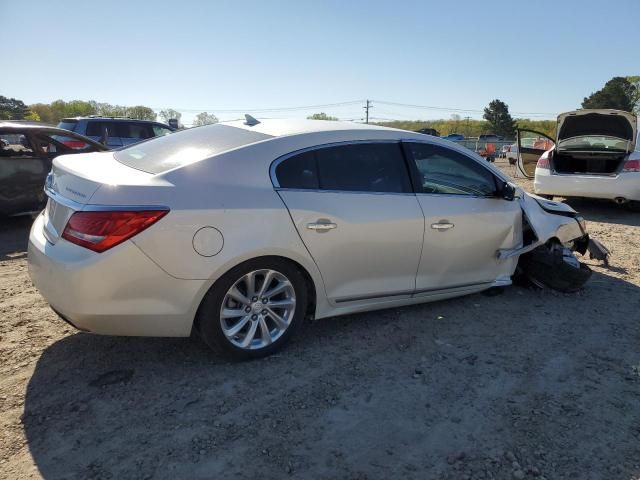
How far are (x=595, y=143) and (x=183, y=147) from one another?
8767 mm

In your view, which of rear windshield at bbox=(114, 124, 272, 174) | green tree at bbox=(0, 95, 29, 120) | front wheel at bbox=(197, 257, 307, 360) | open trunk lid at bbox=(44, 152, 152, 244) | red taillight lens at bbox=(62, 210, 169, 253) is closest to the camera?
red taillight lens at bbox=(62, 210, 169, 253)

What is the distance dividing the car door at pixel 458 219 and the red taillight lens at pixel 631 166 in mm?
5503

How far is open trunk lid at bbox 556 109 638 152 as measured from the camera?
904 cm

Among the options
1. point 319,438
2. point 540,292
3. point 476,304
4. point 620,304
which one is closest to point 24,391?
point 319,438

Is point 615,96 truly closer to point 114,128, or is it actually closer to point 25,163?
point 114,128

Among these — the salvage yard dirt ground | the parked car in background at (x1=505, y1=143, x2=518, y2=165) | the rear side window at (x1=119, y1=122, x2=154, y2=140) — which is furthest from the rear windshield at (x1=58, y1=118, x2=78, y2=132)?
the parked car in background at (x1=505, y1=143, x2=518, y2=165)

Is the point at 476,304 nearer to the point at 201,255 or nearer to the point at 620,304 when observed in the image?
the point at 620,304

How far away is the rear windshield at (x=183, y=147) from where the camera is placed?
128 inches

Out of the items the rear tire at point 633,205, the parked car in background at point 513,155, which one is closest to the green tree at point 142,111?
the parked car in background at point 513,155

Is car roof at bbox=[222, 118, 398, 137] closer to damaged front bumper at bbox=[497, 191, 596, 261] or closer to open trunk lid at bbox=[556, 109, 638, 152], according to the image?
damaged front bumper at bbox=[497, 191, 596, 261]

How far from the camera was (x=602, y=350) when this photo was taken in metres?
3.72

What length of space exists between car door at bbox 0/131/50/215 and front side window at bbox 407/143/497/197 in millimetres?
5597

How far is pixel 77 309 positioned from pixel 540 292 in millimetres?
4129

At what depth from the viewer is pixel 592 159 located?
961cm
